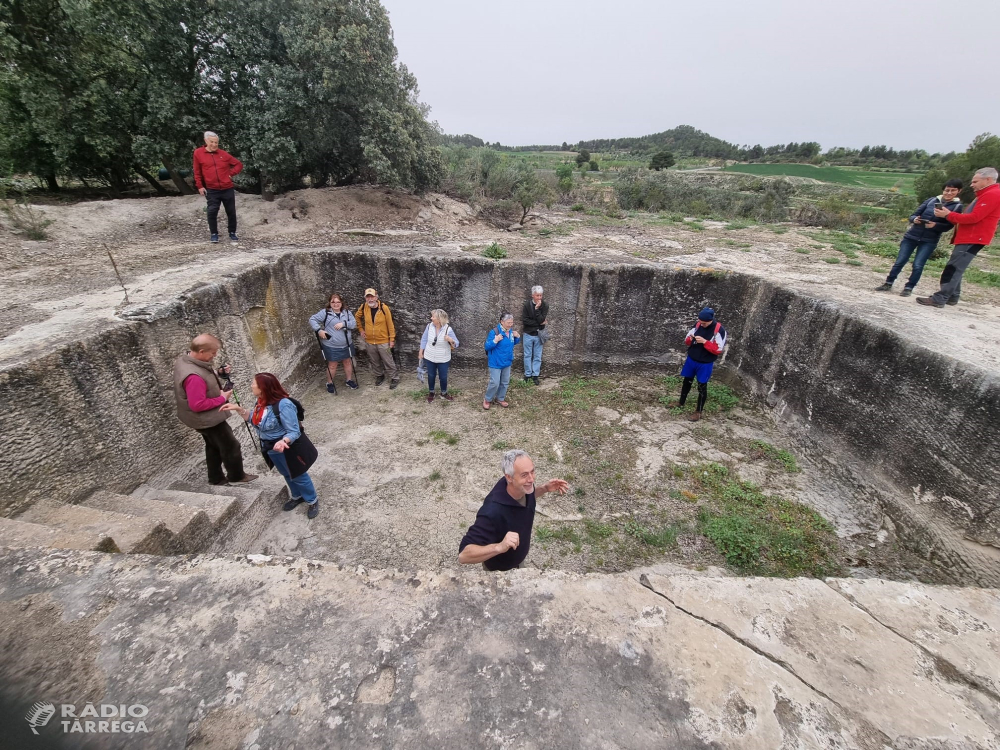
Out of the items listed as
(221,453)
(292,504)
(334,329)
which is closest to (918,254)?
(334,329)

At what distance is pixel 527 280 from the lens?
25.7 ft

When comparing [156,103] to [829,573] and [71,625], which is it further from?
[829,573]

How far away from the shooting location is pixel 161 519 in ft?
11.7

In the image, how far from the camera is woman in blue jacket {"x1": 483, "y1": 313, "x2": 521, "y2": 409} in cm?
Result: 681

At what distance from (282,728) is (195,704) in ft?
1.35

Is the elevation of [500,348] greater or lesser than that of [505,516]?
lesser

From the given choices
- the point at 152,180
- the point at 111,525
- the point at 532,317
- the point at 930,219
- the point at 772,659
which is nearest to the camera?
the point at 772,659

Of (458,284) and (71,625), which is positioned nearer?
(71,625)

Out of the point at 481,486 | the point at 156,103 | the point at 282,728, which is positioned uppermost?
the point at 156,103

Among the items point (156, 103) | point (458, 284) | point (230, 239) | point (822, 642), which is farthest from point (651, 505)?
point (156, 103)

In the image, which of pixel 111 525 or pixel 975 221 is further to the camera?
pixel 975 221

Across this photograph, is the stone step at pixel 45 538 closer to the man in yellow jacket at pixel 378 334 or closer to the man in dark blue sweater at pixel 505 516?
the man in dark blue sweater at pixel 505 516

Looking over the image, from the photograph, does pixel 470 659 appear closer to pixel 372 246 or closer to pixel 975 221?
pixel 975 221

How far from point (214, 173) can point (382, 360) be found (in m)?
4.35
